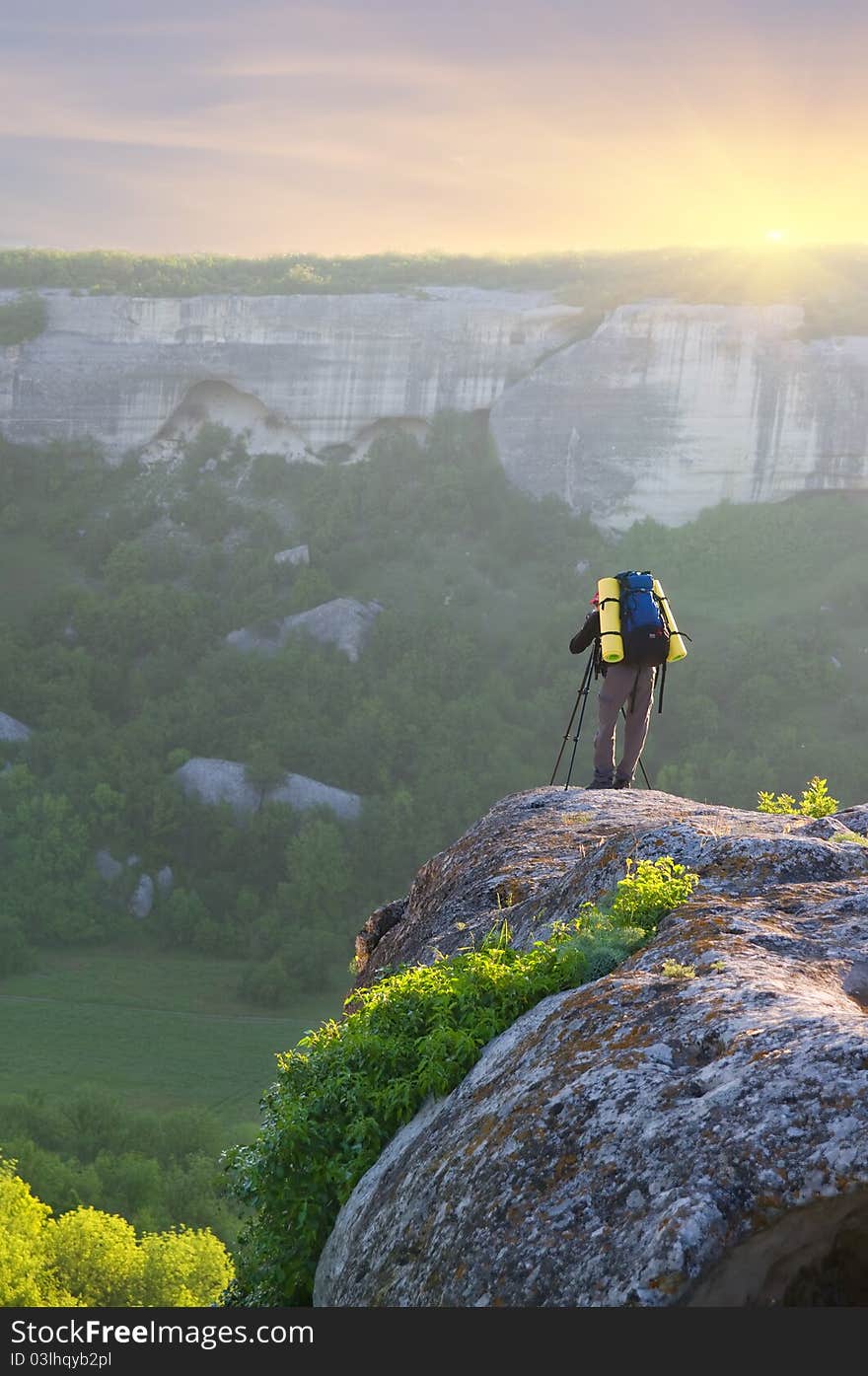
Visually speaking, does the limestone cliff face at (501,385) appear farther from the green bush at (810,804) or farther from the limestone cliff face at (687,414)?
the green bush at (810,804)

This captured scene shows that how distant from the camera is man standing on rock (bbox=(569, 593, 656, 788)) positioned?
10086 mm

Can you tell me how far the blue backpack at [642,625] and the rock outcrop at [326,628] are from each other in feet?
160

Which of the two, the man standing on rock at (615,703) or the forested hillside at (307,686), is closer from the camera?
the man standing on rock at (615,703)

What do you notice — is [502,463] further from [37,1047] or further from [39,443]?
[37,1047]

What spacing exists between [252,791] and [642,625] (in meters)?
43.1

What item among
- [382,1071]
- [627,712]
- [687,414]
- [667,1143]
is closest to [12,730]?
[687,414]

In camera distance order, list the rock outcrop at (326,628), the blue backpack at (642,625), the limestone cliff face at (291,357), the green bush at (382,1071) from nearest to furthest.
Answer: the green bush at (382,1071) → the blue backpack at (642,625) → the rock outcrop at (326,628) → the limestone cliff face at (291,357)

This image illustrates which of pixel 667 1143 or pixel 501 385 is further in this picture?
pixel 501 385

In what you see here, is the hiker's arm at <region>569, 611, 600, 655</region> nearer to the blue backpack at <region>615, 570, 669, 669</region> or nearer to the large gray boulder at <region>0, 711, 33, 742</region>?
the blue backpack at <region>615, 570, 669, 669</region>

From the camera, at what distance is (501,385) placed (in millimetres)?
68250

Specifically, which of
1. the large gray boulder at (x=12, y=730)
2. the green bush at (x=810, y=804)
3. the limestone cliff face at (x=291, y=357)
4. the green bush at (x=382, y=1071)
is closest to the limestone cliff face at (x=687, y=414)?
the limestone cliff face at (x=291, y=357)

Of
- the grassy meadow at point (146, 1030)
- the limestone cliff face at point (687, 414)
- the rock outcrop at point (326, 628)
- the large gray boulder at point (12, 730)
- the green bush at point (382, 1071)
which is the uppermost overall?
the limestone cliff face at point (687, 414)

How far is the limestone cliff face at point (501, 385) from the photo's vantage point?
65.2 m

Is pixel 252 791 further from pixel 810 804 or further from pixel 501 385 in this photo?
pixel 810 804
